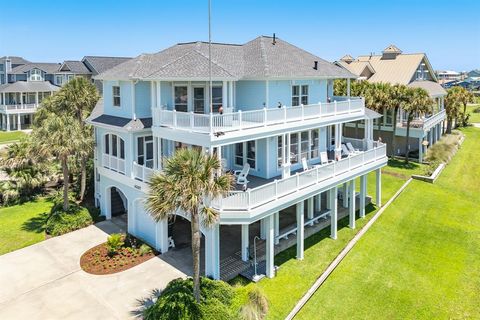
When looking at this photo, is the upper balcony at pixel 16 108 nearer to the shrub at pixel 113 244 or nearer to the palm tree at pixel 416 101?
the shrub at pixel 113 244

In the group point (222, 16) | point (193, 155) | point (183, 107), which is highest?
point (222, 16)

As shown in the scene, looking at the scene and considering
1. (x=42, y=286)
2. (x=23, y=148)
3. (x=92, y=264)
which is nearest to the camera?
(x=42, y=286)

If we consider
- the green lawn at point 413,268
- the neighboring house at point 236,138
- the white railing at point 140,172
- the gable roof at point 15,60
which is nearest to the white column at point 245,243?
the neighboring house at point 236,138

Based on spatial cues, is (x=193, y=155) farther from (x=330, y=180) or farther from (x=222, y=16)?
(x=330, y=180)

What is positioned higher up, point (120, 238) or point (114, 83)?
point (114, 83)

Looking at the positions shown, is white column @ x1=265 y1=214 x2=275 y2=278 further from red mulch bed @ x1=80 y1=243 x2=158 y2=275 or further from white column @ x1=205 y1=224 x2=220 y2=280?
red mulch bed @ x1=80 y1=243 x2=158 y2=275

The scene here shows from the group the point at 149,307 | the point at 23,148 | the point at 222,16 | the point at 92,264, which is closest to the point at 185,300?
the point at 149,307
